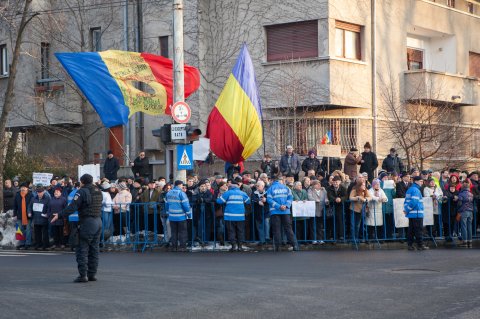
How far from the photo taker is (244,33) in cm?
3194

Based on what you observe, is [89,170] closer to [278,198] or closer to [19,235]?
[19,235]

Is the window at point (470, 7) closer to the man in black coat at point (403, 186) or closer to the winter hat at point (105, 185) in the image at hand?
the man in black coat at point (403, 186)

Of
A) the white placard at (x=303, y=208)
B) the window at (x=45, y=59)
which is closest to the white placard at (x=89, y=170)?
the white placard at (x=303, y=208)

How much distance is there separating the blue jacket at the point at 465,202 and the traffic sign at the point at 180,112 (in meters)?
6.74

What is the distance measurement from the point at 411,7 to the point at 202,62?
331 inches

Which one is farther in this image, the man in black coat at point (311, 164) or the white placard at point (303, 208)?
the man in black coat at point (311, 164)

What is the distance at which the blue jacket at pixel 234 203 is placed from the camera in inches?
858

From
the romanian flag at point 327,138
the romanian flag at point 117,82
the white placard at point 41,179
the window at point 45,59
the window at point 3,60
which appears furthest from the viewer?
the window at point 3,60

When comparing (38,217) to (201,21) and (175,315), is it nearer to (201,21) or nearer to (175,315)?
(201,21)

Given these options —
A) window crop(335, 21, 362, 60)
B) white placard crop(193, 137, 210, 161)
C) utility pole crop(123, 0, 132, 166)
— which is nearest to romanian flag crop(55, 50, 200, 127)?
white placard crop(193, 137, 210, 161)

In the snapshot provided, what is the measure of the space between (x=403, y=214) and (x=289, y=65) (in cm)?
1031

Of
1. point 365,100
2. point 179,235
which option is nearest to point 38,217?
point 179,235

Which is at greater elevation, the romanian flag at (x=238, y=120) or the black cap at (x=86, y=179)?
the romanian flag at (x=238, y=120)

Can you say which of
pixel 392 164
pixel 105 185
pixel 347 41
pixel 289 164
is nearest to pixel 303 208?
pixel 289 164
